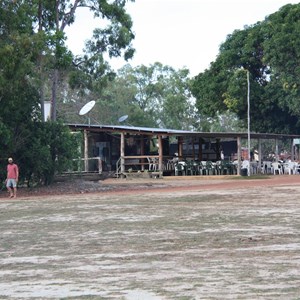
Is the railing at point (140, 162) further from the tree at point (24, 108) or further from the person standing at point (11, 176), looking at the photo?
the person standing at point (11, 176)

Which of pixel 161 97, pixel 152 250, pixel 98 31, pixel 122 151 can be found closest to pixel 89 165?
pixel 122 151

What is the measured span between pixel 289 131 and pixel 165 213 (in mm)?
37634

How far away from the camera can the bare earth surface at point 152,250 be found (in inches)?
344

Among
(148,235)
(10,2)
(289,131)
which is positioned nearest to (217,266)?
(148,235)

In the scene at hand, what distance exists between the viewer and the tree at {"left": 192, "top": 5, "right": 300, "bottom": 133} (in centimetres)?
4962

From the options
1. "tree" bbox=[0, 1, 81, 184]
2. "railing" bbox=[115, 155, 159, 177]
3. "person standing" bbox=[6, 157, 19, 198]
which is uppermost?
"tree" bbox=[0, 1, 81, 184]

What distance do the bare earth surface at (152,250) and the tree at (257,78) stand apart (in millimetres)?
28025

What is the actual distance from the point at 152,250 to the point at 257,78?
1745 inches

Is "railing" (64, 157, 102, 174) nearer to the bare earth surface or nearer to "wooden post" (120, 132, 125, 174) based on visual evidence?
"wooden post" (120, 132, 125, 174)

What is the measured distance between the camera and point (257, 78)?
55188mm

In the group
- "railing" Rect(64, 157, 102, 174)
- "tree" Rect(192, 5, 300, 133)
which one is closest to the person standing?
"railing" Rect(64, 157, 102, 174)

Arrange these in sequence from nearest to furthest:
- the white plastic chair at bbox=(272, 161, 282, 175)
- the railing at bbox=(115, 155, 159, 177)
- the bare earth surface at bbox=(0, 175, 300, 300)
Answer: the bare earth surface at bbox=(0, 175, 300, 300)
the railing at bbox=(115, 155, 159, 177)
the white plastic chair at bbox=(272, 161, 282, 175)

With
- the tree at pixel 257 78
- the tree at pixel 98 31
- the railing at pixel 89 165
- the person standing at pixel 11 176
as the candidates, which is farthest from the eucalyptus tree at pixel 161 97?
the person standing at pixel 11 176

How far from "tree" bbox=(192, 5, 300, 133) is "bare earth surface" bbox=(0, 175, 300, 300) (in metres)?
28.0
